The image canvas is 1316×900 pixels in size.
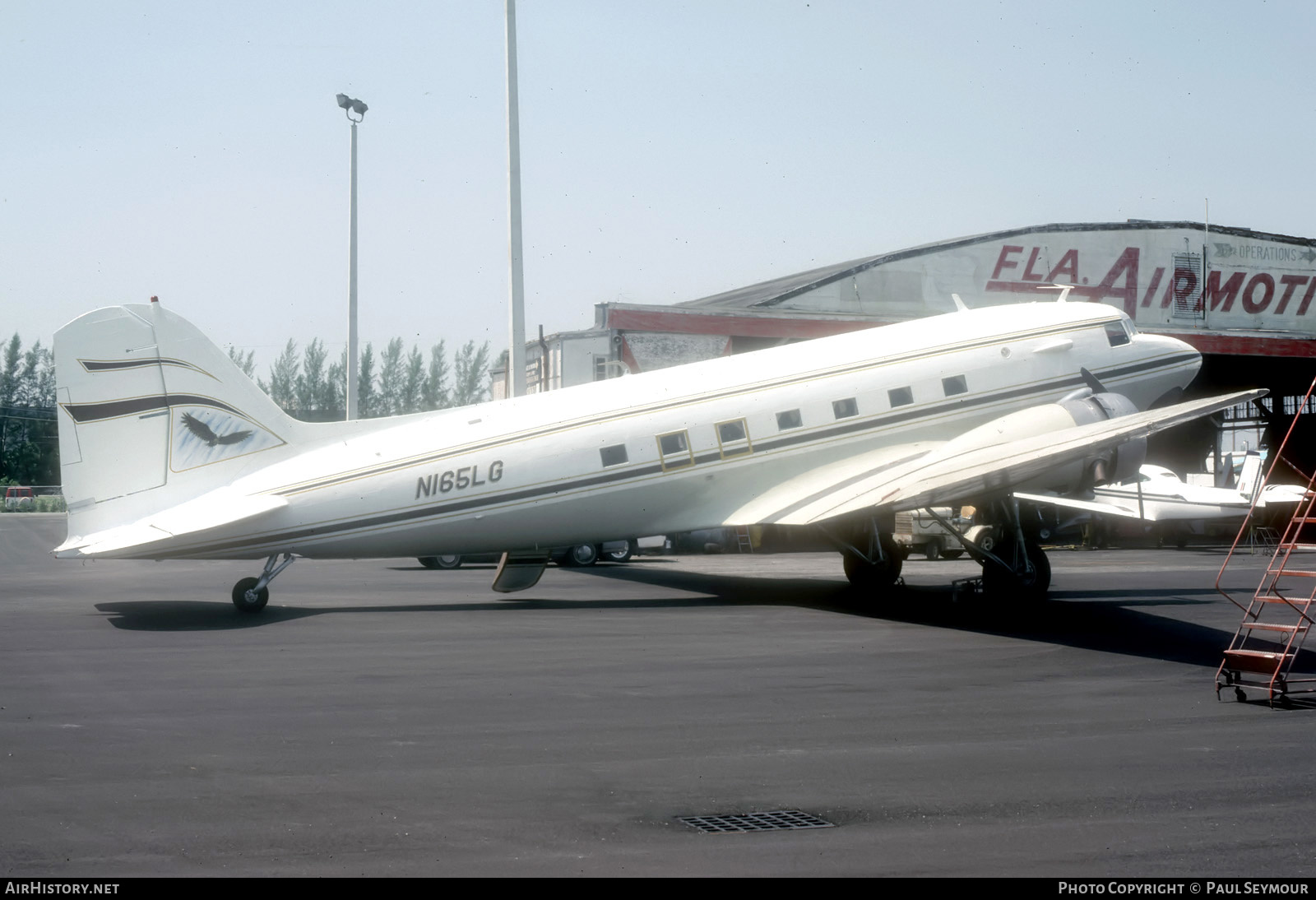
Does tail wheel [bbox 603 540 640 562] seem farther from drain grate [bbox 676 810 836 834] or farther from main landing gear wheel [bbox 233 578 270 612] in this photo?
drain grate [bbox 676 810 836 834]

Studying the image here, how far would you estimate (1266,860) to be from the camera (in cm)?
628

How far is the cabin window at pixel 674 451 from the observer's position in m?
19.8

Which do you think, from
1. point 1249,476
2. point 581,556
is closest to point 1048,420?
point 581,556

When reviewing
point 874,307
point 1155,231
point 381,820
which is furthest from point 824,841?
point 1155,231

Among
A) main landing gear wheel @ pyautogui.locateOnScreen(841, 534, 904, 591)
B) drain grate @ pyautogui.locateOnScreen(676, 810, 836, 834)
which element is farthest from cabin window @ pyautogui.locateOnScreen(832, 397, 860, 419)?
drain grate @ pyautogui.locateOnScreen(676, 810, 836, 834)

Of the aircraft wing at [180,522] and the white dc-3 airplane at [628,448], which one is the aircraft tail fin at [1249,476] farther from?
the aircraft wing at [180,522]

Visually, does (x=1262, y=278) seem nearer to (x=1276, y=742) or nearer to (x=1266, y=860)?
(x=1276, y=742)

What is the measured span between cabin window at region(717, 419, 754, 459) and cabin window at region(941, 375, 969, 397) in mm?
3733

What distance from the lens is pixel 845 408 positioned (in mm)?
20484

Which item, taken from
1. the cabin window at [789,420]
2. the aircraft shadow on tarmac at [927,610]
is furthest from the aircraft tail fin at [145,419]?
the cabin window at [789,420]

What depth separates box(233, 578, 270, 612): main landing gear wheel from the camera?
18.1 metres

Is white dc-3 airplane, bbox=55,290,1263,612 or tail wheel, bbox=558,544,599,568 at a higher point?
white dc-3 airplane, bbox=55,290,1263,612

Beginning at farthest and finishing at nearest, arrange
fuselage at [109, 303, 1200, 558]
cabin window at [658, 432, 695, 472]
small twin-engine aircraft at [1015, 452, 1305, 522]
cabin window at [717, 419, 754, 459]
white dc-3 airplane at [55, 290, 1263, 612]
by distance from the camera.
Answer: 1. small twin-engine aircraft at [1015, 452, 1305, 522]
2. cabin window at [717, 419, 754, 459]
3. cabin window at [658, 432, 695, 472]
4. fuselage at [109, 303, 1200, 558]
5. white dc-3 airplane at [55, 290, 1263, 612]

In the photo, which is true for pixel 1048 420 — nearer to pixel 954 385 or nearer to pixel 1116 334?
pixel 954 385
